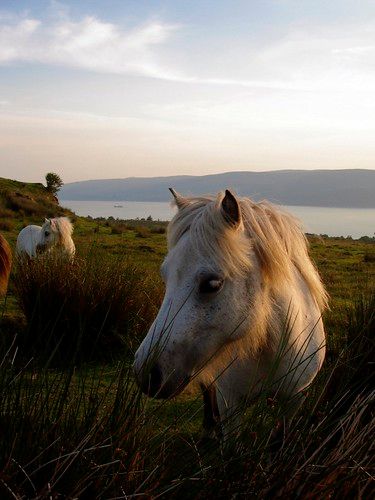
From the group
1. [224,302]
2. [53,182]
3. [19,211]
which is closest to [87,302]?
[224,302]

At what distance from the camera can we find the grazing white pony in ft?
7.24

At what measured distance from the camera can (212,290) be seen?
2322mm

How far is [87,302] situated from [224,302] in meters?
3.20

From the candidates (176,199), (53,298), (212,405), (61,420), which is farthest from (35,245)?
(61,420)

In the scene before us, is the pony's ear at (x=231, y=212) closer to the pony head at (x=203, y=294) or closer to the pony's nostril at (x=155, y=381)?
the pony head at (x=203, y=294)

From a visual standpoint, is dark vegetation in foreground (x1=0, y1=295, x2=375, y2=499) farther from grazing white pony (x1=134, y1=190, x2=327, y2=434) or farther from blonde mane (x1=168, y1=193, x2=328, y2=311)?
blonde mane (x1=168, y1=193, x2=328, y2=311)

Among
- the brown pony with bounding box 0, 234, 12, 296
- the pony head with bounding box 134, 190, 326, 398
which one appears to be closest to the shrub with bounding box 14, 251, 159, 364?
the brown pony with bounding box 0, 234, 12, 296

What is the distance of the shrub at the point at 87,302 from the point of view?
5.29 metres

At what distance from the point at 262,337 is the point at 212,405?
1489 mm

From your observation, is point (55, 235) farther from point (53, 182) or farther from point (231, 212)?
point (53, 182)

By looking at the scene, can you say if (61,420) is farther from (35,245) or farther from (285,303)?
(35,245)

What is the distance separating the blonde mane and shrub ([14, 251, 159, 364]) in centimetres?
247

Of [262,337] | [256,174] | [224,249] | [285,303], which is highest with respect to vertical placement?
[256,174]

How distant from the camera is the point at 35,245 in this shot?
11.1m
